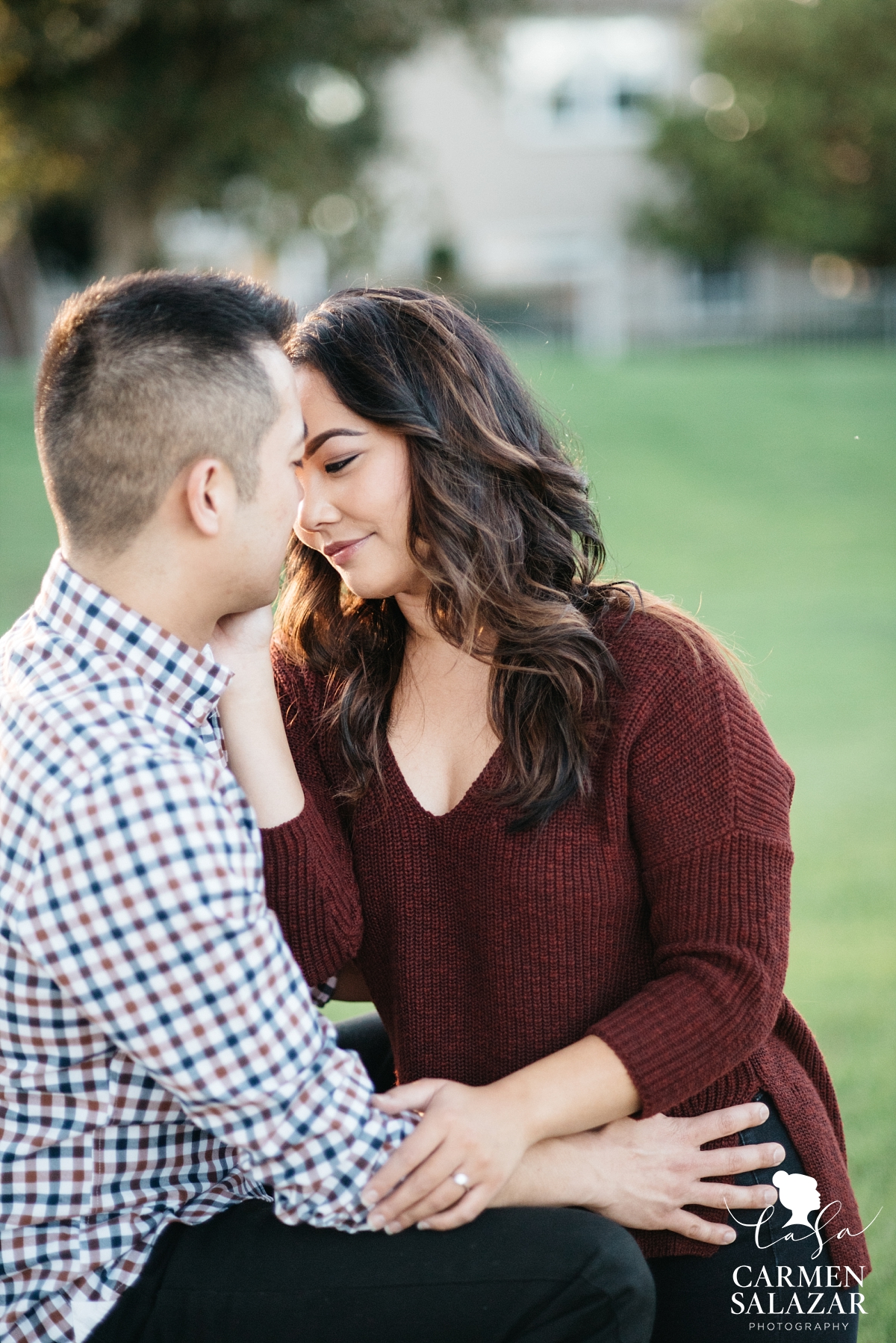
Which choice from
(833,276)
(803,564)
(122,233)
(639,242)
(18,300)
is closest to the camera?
(803,564)

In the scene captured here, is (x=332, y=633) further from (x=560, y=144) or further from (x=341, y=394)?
(x=560, y=144)

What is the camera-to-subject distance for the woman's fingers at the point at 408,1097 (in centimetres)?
171

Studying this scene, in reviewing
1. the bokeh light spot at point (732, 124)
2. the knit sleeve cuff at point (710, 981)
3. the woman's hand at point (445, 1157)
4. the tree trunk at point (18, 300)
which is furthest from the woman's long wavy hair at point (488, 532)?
the bokeh light spot at point (732, 124)

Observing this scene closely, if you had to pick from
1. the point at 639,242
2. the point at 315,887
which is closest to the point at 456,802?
the point at 315,887

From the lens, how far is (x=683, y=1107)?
6.73ft

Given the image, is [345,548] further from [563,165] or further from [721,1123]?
[563,165]

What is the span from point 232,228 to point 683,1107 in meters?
→ 18.9

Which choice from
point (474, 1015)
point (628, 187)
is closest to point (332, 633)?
point (474, 1015)

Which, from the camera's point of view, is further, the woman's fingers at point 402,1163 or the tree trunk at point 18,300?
the tree trunk at point 18,300

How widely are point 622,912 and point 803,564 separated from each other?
1040cm

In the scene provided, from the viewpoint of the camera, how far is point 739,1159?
6.60 ft

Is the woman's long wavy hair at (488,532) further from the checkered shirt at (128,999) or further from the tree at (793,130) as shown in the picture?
the tree at (793,130)

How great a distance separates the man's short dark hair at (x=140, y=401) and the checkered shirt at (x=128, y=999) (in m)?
0.12

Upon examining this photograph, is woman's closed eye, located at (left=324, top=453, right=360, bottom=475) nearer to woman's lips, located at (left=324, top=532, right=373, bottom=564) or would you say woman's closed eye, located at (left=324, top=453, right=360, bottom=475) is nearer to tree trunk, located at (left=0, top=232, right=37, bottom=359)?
woman's lips, located at (left=324, top=532, right=373, bottom=564)
